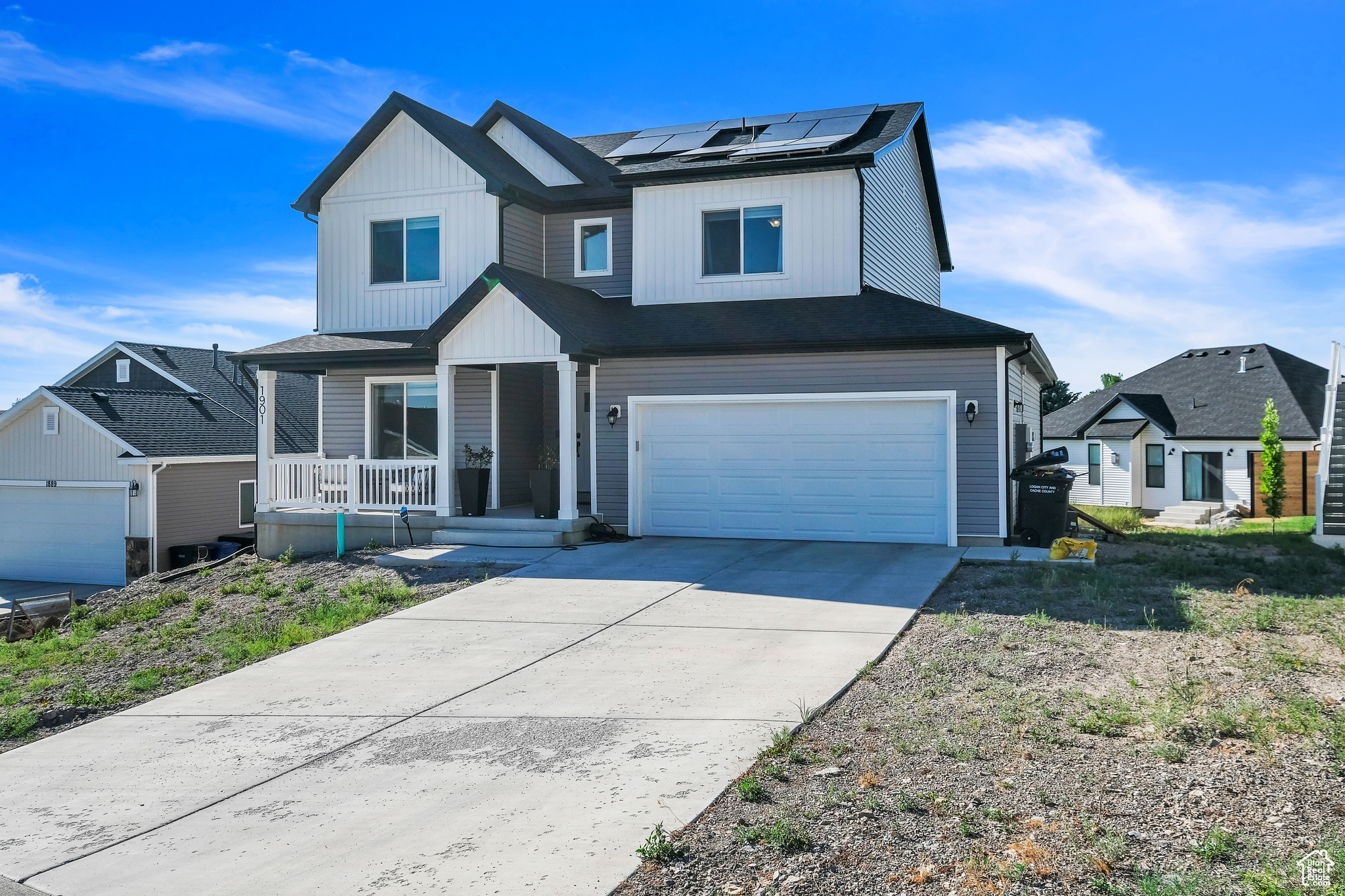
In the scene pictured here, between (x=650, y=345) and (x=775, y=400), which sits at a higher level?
(x=650, y=345)

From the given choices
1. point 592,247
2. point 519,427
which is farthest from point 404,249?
point 519,427

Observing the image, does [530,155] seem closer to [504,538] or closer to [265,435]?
[265,435]

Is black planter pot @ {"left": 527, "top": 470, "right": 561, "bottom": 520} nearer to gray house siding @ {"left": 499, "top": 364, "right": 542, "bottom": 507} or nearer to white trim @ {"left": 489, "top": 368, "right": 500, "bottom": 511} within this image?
white trim @ {"left": 489, "top": 368, "right": 500, "bottom": 511}

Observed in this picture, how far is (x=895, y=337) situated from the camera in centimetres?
1370

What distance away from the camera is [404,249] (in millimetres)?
17266

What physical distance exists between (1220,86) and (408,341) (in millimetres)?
14138

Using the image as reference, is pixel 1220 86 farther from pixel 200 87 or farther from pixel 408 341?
pixel 200 87

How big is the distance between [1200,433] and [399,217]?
24.5 m

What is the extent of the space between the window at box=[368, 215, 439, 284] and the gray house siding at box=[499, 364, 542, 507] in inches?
88.1

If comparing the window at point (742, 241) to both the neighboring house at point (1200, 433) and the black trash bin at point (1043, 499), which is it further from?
the neighboring house at point (1200, 433)

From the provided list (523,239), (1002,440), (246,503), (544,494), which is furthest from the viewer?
(246,503)

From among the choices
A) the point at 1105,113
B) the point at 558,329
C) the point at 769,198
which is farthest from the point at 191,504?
the point at 1105,113

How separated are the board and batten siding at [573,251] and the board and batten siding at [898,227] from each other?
4154 millimetres

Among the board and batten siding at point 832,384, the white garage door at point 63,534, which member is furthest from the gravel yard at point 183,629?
the white garage door at point 63,534
